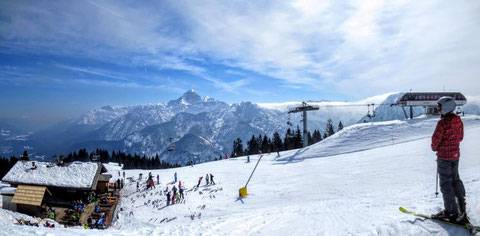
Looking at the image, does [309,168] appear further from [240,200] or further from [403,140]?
[403,140]

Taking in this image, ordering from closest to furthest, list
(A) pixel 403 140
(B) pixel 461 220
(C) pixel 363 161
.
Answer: (B) pixel 461 220 < (C) pixel 363 161 < (A) pixel 403 140

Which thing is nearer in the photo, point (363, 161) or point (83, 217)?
point (83, 217)

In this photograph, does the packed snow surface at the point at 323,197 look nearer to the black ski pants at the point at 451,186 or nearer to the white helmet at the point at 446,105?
the black ski pants at the point at 451,186

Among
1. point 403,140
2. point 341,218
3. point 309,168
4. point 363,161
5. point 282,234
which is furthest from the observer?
point 403,140

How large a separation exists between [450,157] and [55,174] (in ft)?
128

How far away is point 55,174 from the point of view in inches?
1224

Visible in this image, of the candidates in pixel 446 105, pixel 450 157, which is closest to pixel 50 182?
pixel 450 157

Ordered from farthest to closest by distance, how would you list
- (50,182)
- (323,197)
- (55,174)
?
(55,174)
(50,182)
(323,197)

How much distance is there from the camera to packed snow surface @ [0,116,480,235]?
707cm

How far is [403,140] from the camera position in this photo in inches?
1556

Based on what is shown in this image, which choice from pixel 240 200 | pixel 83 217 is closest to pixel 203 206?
pixel 240 200

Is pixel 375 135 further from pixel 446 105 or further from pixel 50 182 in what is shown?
pixel 50 182

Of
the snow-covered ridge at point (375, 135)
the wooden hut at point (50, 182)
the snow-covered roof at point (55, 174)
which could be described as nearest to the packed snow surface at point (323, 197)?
the snow-covered ridge at point (375, 135)

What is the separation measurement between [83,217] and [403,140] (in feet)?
152
